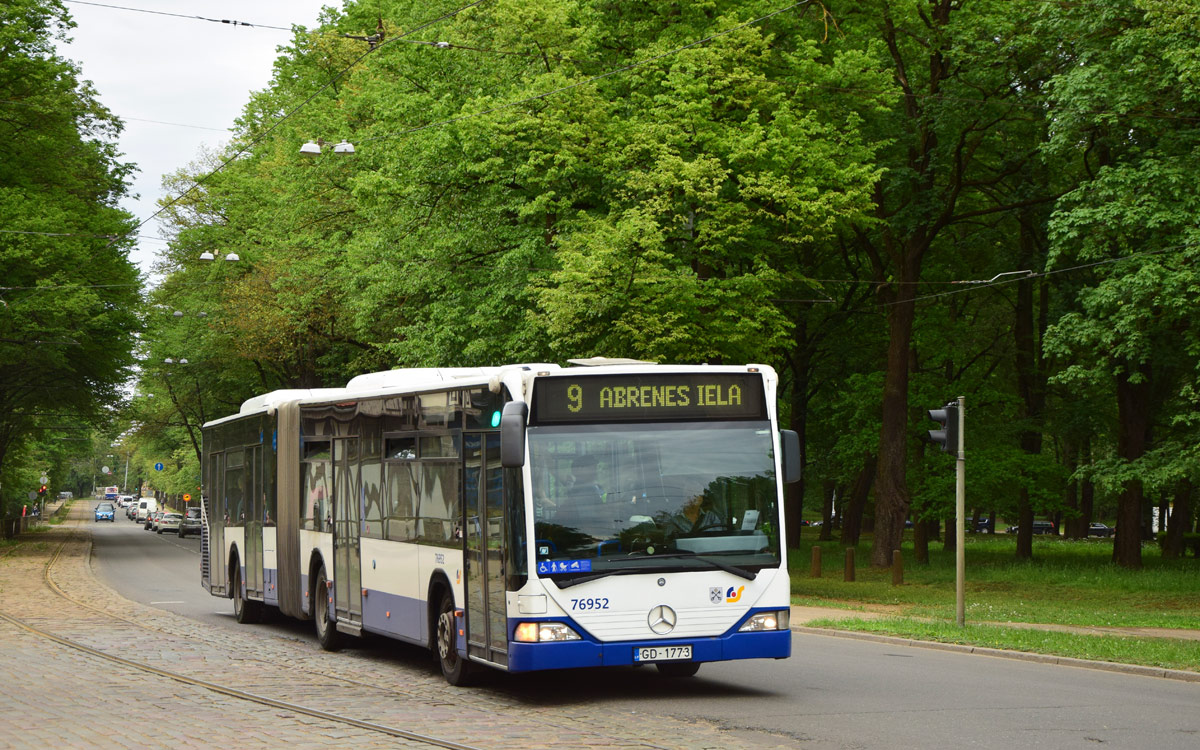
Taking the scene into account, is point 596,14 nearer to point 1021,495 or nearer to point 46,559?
point 1021,495

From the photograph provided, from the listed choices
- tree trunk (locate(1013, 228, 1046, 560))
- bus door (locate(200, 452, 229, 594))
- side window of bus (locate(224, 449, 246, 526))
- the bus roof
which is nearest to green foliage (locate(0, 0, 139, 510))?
bus door (locate(200, 452, 229, 594))

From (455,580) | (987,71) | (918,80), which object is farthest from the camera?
(918,80)

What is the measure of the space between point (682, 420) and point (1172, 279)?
16794 mm

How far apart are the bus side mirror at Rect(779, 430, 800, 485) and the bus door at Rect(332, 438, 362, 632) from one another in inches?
222

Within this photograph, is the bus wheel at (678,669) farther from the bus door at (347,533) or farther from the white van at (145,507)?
the white van at (145,507)

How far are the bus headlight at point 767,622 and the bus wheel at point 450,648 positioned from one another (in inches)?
107

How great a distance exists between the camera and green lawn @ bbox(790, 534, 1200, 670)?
59.5 feet

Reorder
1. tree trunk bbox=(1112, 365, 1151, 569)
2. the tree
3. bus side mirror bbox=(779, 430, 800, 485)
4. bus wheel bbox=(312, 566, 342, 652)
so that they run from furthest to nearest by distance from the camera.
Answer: tree trunk bbox=(1112, 365, 1151, 569) → the tree → bus wheel bbox=(312, 566, 342, 652) → bus side mirror bbox=(779, 430, 800, 485)

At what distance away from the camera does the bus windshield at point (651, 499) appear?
1214cm

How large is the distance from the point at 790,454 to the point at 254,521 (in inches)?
430

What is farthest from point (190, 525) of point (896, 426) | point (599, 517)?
point (599, 517)

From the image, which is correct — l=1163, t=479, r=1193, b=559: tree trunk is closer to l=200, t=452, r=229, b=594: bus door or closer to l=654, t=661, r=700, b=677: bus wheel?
l=200, t=452, r=229, b=594: bus door

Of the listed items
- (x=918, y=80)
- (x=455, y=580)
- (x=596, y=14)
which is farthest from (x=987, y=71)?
(x=455, y=580)

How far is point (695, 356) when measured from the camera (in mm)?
29188
